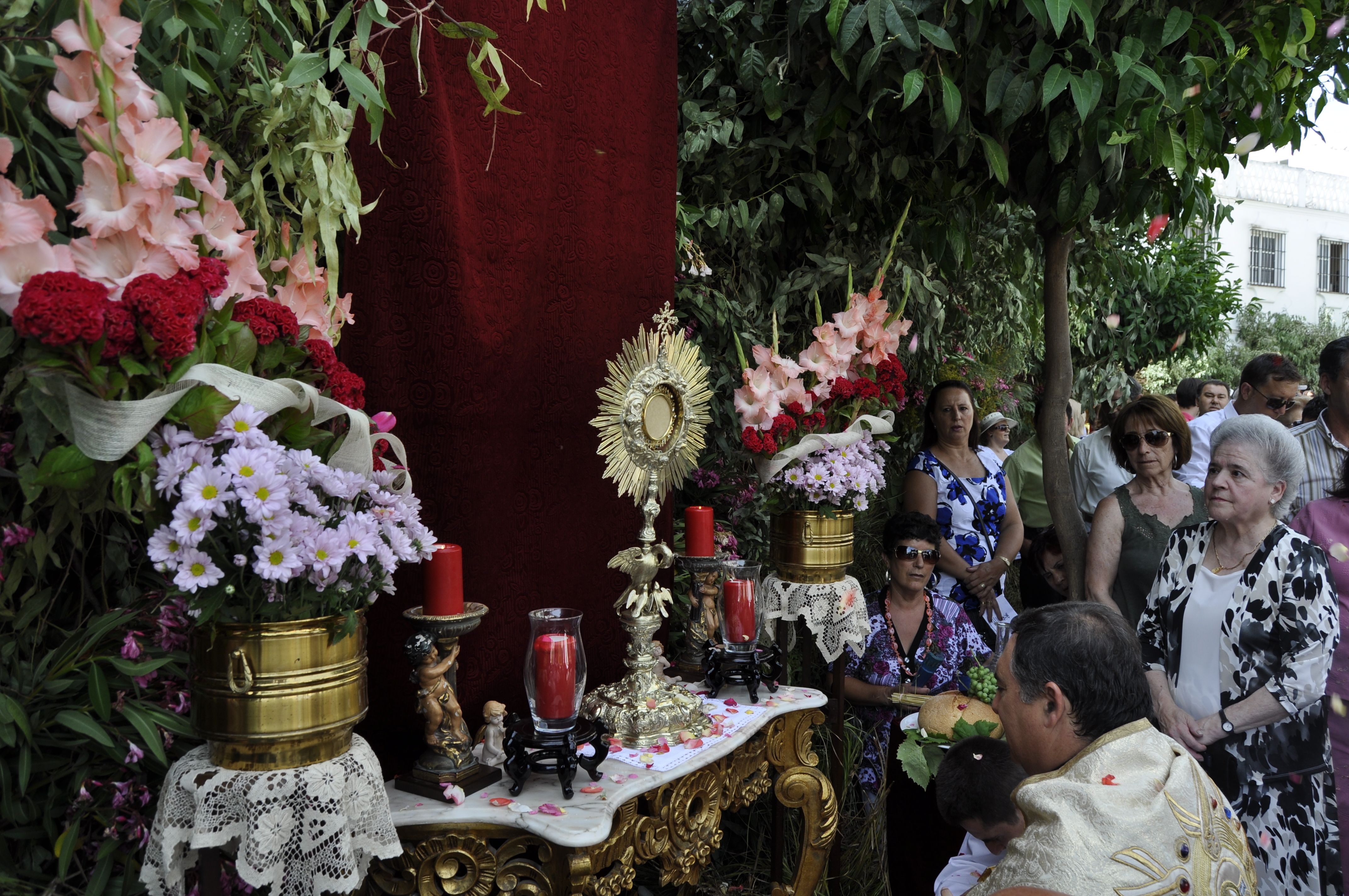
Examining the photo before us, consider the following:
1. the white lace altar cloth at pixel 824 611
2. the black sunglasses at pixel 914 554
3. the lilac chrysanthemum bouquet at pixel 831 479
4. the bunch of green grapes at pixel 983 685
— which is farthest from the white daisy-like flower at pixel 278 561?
the black sunglasses at pixel 914 554

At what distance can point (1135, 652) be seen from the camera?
69.3 inches

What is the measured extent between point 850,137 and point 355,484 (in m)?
2.64

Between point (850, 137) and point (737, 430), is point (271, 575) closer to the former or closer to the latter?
point (737, 430)

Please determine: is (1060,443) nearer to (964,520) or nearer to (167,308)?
(964,520)

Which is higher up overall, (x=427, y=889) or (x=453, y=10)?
(x=453, y=10)

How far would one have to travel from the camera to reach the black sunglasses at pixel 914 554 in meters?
3.39

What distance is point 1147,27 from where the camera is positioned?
2.90 m

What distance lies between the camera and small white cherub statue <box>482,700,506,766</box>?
6.34 feet

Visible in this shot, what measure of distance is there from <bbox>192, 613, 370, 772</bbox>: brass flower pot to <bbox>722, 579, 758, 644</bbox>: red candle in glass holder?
1293 mm

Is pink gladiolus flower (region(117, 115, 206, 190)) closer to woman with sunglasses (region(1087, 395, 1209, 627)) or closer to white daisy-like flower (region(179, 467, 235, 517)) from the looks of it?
white daisy-like flower (region(179, 467, 235, 517))

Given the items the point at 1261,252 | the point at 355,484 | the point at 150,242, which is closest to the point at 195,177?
the point at 150,242

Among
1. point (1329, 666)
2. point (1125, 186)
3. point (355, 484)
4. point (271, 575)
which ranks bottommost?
point (1329, 666)

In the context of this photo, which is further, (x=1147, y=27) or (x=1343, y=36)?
(x=1343, y=36)

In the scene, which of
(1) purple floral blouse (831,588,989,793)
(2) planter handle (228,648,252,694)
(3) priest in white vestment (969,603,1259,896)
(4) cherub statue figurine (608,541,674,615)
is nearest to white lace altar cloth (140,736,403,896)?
(2) planter handle (228,648,252,694)
